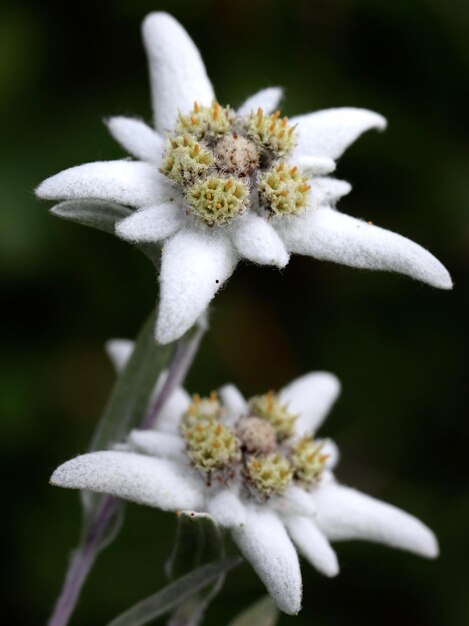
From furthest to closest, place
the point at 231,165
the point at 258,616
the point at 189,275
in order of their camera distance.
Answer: the point at 258,616 → the point at 231,165 → the point at 189,275

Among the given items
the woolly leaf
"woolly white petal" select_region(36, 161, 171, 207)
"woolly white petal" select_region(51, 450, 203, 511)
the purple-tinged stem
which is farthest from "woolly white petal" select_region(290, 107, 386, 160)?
the purple-tinged stem

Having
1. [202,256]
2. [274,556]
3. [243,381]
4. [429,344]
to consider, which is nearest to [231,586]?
[243,381]

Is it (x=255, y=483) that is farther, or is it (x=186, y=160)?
(x=255, y=483)

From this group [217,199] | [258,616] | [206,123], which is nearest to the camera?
[217,199]

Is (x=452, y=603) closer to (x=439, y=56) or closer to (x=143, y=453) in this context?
(x=143, y=453)

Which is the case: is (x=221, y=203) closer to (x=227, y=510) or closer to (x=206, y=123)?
(x=206, y=123)

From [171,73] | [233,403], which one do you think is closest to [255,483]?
[233,403]

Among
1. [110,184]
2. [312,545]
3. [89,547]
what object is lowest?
[89,547]
